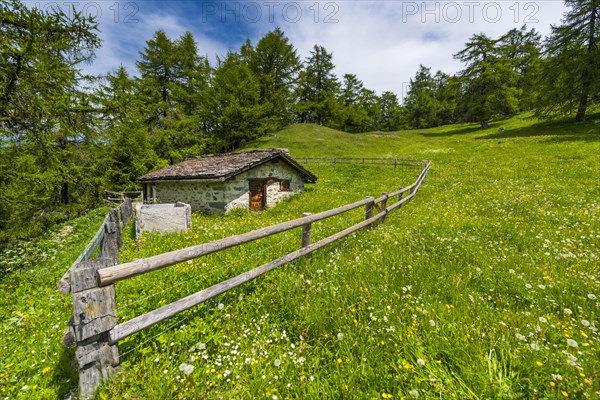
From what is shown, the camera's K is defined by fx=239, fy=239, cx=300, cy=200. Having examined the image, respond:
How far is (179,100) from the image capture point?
34.0 m

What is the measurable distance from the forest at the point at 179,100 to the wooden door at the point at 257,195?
6.31 metres

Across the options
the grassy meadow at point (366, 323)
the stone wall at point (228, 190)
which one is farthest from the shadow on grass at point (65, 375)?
the stone wall at point (228, 190)

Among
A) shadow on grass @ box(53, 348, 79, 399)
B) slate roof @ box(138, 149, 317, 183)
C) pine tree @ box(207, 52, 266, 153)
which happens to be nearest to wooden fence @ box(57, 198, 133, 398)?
shadow on grass @ box(53, 348, 79, 399)

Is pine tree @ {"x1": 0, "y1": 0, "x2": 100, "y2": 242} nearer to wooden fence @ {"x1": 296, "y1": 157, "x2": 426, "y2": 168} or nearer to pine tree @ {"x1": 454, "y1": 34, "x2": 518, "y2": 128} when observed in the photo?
wooden fence @ {"x1": 296, "y1": 157, "x2": 426, "y2": 168}

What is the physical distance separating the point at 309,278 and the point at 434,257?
2.44 metres

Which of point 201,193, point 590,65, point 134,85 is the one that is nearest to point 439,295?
point 201,193

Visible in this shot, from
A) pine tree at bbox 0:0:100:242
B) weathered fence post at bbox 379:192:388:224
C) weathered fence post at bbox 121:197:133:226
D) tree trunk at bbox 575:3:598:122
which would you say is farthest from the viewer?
tree trunk at bbox 575:3:598:122

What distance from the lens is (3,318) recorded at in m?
3.90

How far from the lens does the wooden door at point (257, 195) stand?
14.1 meters

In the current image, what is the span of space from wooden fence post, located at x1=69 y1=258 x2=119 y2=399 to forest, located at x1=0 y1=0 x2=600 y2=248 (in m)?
7.10

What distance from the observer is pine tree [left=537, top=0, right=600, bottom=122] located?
2611cm

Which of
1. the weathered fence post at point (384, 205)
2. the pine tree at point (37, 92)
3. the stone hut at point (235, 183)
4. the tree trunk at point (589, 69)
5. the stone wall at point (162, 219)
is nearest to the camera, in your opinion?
the pine tree at point (37, 92)

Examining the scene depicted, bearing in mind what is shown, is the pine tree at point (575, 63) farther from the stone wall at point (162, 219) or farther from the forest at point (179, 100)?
the stone wall at point (162, 219)

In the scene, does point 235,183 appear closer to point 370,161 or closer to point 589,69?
point 370,161
